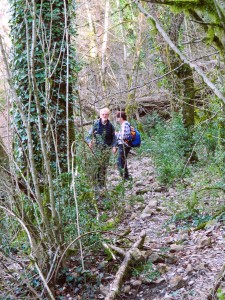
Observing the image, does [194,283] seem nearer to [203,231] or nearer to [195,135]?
[203,231]

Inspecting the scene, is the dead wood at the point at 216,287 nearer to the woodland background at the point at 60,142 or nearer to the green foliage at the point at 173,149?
the woodland background at the point at 60,142

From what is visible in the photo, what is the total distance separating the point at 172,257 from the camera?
4.24 metres

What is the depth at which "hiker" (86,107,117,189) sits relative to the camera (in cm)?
686

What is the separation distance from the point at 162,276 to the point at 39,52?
4.02 metres

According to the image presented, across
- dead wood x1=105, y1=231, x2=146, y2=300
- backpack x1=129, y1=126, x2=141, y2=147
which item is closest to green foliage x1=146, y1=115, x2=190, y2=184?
backpack x1=129, y1=126, x2=141, y2=147

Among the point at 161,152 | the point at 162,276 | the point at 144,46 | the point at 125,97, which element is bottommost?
the point at 162,276

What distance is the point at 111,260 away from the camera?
435 cm

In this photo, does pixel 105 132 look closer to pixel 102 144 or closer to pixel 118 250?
pixel 102 144

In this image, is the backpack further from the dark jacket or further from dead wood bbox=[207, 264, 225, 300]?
dead wood bbox=[207, 264, 225, 300]

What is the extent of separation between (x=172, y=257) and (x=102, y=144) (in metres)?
3.55

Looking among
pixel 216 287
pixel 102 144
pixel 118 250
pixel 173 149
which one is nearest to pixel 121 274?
pixel 118 250

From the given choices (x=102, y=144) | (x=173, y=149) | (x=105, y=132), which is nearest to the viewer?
(x=102, y=144)

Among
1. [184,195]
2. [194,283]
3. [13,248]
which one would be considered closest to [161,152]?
[184,195]

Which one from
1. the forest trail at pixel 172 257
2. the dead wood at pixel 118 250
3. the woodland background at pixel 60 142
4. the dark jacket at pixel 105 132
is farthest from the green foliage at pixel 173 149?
the dead wood at pixel 118 250
